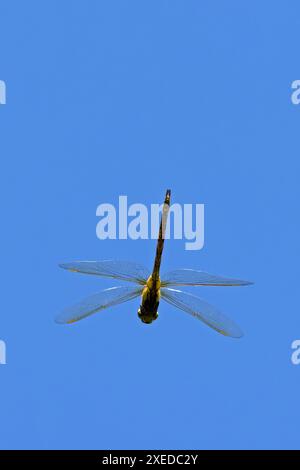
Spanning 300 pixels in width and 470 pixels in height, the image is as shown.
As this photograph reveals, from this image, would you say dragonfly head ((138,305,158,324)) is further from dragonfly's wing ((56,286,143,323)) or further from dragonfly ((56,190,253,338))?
dragonfly's wing ((56,286,143,323))

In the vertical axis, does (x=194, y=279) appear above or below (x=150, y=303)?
above

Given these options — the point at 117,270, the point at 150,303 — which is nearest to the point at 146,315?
the point at 150,303

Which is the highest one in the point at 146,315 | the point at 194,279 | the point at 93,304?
the point at 194,279

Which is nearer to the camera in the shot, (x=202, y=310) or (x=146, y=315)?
(x=146, y=315)

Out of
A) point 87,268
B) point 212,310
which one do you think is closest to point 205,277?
point 212,310

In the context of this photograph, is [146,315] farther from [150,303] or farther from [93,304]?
[93,304]
